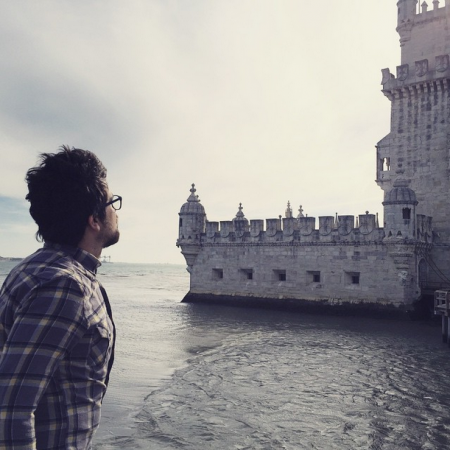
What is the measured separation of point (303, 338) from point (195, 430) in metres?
9.73

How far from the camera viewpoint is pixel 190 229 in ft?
95.9

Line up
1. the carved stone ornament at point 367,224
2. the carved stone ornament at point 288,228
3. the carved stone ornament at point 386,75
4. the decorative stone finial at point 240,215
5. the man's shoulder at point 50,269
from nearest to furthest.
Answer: the man's shoulder at point 50,269 → the carved stone ornament at point 367,224 → the carved stone ornament at point 386,75 → the carved stone ornament at point 288,228 → the decorative stone finial at point 240,215

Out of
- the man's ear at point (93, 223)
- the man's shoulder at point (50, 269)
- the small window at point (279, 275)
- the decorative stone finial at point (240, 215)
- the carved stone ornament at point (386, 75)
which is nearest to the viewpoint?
the man's shoulder at point (50, 269)

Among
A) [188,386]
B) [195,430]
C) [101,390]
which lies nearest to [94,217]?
[101,390]

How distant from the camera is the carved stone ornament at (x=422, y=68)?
79.5 feet

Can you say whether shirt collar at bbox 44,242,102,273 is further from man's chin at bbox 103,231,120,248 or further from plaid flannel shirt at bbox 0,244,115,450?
man's chin at bbox 103,231,120,248

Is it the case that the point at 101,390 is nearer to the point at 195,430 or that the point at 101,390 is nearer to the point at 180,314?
the point at 195,430

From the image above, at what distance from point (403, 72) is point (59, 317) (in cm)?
2665

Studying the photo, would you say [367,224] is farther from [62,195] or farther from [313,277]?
[62,195]

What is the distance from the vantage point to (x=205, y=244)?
28.9 meters

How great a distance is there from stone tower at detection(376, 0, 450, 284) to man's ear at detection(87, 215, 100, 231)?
22.6m

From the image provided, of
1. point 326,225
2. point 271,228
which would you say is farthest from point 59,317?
point 271,228

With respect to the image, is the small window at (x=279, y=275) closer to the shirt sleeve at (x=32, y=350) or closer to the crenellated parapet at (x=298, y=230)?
the crenellated parapet at (x=298, y=230)

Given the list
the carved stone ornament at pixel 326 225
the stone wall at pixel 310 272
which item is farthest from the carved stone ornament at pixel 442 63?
the stone wall at pixel 310 272
